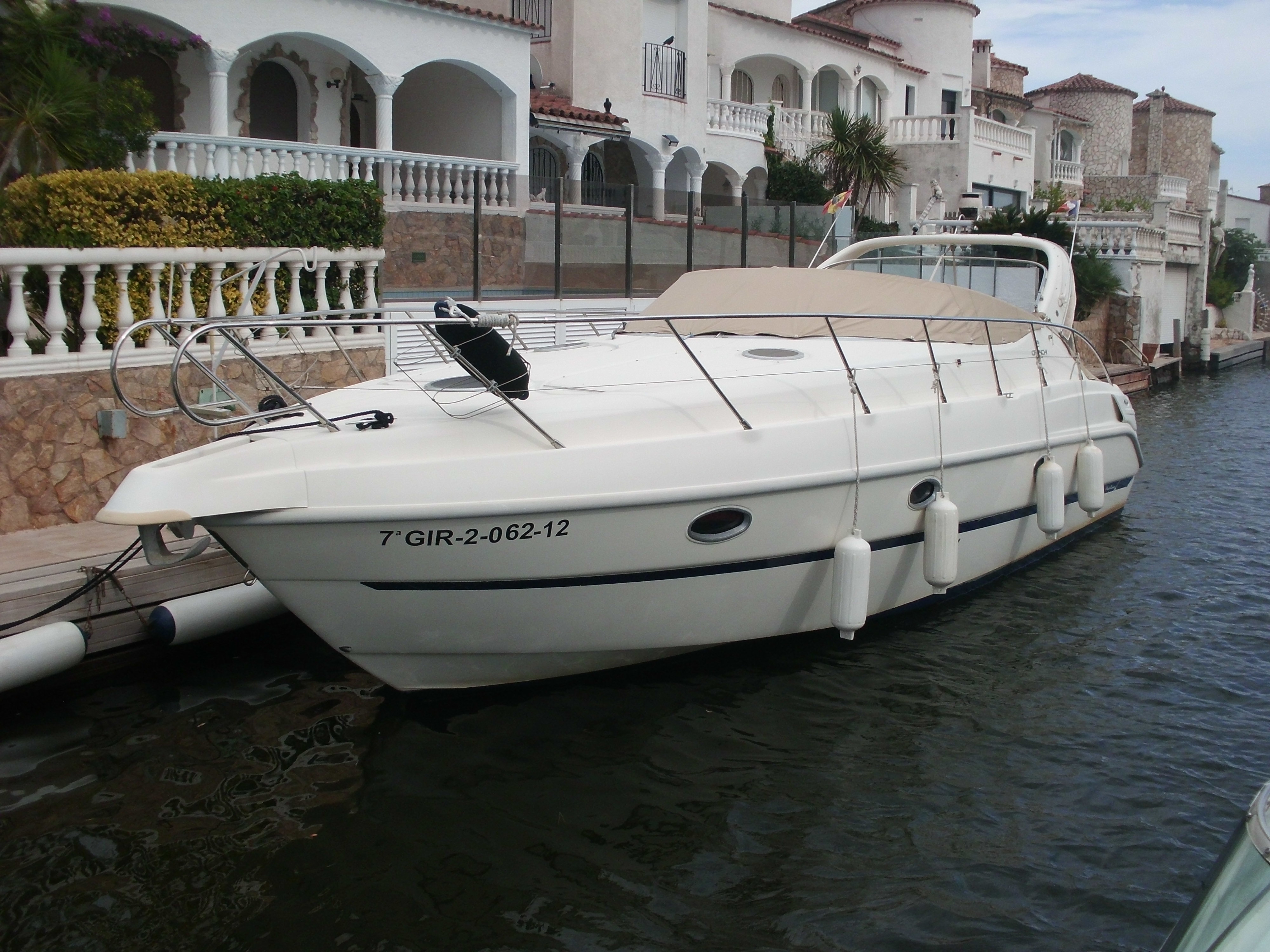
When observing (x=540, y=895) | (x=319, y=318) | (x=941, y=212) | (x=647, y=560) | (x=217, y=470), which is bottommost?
(x=540, y=895)

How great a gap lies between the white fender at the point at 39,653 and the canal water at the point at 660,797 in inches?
10.7

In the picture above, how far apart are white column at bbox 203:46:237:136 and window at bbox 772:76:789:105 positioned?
55.5 feet

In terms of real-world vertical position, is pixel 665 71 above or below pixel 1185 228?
above

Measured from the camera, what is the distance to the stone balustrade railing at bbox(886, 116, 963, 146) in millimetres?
29219

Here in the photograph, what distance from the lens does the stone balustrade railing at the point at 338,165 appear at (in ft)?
40.9

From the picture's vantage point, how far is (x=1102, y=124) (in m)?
44.4

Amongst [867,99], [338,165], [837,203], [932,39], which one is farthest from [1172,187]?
[338,165]

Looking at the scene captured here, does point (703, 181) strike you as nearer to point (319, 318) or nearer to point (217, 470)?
point (319, 318)

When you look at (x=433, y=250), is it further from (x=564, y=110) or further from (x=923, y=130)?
(x=923, y=130)

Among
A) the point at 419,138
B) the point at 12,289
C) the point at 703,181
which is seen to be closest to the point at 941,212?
the point at 703,181

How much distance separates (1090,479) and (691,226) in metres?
7.04

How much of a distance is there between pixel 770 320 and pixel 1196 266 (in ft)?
84.4

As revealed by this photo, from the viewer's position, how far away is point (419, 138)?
18641 millimetres

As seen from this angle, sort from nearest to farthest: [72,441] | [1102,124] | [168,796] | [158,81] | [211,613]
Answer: [168,796]
[211,613]
[72,441]
[158,81]
[1102,124]
